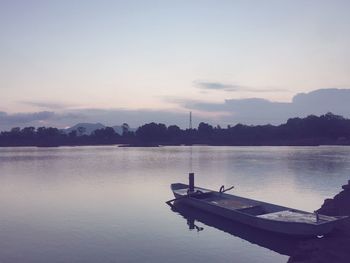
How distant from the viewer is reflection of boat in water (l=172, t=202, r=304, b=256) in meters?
20.8

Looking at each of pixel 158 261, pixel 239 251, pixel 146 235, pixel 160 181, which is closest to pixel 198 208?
pixel 146 235

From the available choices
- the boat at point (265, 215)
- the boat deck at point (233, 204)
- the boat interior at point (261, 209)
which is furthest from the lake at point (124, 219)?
the boat deck at point (233, 204)

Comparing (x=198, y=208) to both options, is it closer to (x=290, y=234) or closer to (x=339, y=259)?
(x=290, y=234)

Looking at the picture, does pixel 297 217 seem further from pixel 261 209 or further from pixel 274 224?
pixel 261 209

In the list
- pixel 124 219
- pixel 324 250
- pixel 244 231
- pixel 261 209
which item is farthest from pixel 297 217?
pixel 124 219

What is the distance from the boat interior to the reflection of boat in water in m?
1.07

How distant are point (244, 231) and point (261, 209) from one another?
9.25 feet

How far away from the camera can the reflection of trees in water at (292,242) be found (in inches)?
665

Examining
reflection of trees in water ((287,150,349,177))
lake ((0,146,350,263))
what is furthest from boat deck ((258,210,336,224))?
reflection of trees in water ((287,150,349,177))

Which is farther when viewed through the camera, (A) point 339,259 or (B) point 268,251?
(B) point 268,251

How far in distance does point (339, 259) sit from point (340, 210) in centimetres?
1058

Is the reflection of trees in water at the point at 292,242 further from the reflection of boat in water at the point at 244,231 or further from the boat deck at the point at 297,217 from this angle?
the boat deck at the point at 297,217

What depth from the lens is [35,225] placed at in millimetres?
26172

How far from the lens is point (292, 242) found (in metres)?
21.1
